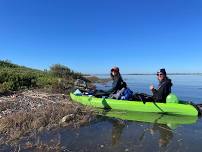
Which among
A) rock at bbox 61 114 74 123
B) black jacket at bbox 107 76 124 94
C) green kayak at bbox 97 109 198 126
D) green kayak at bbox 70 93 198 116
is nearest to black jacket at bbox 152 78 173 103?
green kayak at bbox 70 93 198 116

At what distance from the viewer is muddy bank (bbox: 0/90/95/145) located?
400 inches

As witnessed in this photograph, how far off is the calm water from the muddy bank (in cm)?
52

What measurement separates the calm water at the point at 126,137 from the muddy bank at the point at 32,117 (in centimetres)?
52

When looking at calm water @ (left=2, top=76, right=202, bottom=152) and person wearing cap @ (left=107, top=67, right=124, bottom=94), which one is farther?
person wearing cap @ (left=107, top=67, right=124, bottom=94)

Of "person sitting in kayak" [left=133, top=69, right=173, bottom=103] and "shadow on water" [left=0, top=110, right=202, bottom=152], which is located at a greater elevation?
"person sitting in kayak" [left=133, top=69, right=173, bottom=103]

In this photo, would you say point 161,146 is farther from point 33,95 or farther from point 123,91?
point 33,95

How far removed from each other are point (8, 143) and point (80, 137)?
2.25 meters

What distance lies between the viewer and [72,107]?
13.3 metres

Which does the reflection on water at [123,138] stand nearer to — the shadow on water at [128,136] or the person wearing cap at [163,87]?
the shadow on water at [128,136]

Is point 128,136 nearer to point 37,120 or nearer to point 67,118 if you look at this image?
point 67,118

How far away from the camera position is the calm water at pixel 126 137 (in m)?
8.93

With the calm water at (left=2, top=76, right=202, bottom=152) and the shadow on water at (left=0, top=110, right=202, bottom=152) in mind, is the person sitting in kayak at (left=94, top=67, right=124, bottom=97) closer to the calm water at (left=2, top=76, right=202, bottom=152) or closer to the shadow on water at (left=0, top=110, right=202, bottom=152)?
the shadow on water at (left=0, top=110, right=202, bottom=152)

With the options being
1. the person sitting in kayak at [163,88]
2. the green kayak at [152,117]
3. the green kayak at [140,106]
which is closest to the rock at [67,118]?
the green kayak at [152,117]

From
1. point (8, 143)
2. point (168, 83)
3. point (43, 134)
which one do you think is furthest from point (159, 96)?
point (8, 143)
